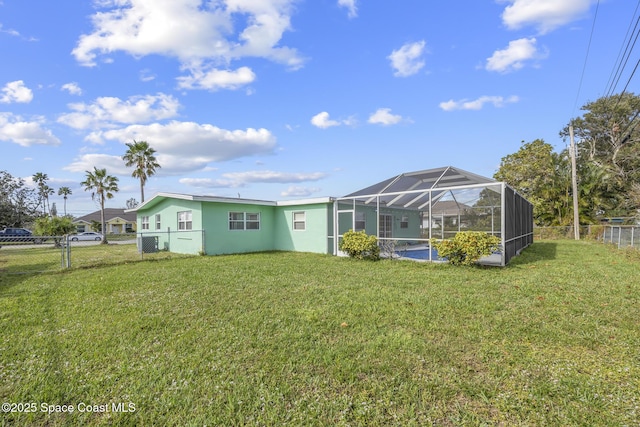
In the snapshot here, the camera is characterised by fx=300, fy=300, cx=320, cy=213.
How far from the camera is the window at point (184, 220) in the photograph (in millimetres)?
13977

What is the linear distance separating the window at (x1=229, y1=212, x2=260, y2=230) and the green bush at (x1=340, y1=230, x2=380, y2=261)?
5.46 metres

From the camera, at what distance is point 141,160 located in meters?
24.8

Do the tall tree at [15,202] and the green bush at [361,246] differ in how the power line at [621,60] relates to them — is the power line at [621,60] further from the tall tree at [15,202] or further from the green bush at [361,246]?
the tall tree at [15,202]

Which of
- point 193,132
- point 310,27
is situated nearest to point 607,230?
point 310,27

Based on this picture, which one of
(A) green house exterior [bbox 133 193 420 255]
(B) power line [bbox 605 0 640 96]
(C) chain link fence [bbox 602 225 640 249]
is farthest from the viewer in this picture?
(A) green house exterior [bbox 133 193 420 255]

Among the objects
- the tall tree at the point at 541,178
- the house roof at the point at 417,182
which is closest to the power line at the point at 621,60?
the house roof at the point at 417,182

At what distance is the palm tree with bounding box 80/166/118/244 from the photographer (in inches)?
989

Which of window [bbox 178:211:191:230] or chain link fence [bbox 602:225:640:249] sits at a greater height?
window [bbox 178:211:191:230]

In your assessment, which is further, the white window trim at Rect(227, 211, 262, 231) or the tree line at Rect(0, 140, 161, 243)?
the tree line at Rect(0, 140, 161, 243)

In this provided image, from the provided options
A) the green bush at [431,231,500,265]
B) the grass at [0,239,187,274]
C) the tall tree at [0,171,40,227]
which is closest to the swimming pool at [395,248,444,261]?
the green bush at [431,231,500,265]

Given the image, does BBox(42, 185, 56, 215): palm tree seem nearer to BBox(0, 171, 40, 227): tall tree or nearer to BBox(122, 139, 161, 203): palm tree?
BBox(0, 171, 40, 227): tall tree

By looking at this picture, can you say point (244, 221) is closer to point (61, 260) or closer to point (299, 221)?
point (299, 221)

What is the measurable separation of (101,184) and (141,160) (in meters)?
4.46

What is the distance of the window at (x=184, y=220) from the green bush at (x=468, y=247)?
35.6 ft
